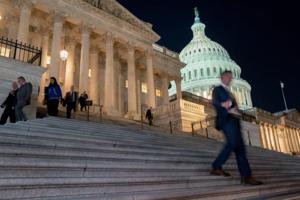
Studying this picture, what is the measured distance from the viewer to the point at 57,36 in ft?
72.4

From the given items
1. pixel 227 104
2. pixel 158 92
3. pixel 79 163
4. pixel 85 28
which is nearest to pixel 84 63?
pixel 85 28

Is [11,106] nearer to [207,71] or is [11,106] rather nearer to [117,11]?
[117,11]

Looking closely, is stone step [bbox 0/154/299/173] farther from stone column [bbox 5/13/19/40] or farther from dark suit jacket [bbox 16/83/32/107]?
stone column [bbox 5/13/19/40]

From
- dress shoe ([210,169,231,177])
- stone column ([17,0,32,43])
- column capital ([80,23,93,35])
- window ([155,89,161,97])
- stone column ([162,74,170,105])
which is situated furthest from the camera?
window ([155,89,161,97])

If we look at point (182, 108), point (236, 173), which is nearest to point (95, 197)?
point (236, 173)

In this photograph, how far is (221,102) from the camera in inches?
206

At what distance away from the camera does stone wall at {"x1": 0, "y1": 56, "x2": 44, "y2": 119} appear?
10.6m

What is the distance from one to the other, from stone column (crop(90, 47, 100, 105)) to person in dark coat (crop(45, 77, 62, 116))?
15.0 metres

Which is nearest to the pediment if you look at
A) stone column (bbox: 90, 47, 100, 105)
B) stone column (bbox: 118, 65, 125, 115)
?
stone column (bbox: 90, 47, 100, 105)

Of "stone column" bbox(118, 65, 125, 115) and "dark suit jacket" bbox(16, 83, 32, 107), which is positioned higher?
"stone column" bbox(118, 65, 125, 115)

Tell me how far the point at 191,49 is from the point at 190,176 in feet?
314

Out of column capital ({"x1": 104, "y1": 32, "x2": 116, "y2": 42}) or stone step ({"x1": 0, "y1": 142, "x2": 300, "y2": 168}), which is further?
column capital ({"x1": 104, "y1": 32, "x2": 116, "y2": 42})

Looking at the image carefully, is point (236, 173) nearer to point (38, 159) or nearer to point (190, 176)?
point (190, 176)

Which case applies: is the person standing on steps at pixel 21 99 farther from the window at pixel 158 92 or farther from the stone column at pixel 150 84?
the window at pixel 158 92
